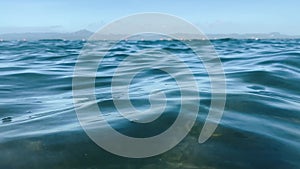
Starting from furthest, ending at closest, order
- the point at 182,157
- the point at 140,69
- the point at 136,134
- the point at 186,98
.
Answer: the point at 140,69
the point at 186,98
the point at 136,134
the point at 182,157

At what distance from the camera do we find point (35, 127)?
500 cm

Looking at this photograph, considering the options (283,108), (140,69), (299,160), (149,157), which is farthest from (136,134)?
(140,69)

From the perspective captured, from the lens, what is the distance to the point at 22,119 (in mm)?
5609

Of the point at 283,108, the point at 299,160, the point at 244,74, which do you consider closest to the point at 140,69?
the point at 244,74

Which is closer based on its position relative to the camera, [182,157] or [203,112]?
[182,157]

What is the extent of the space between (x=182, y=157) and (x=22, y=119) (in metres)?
2.88

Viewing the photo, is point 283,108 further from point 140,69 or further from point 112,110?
point 140,69

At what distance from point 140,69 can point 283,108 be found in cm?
708

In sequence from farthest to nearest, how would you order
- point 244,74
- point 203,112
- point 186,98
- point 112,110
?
point 244,74
point 186,98
point 112,110
point 203,112

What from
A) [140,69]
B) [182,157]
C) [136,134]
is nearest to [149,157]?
[182,157]

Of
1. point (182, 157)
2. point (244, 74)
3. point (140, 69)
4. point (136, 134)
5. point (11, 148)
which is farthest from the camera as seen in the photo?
point (140, 69)

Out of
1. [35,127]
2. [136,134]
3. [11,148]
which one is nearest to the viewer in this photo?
[11,148]

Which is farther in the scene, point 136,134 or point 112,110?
point 112,110

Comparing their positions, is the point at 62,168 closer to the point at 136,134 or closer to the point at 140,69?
the point at 136,134
